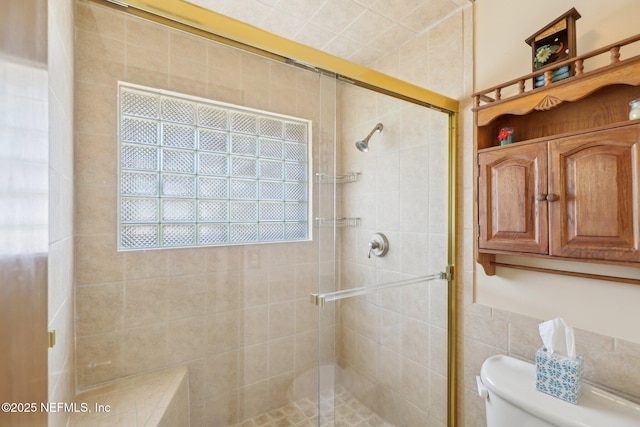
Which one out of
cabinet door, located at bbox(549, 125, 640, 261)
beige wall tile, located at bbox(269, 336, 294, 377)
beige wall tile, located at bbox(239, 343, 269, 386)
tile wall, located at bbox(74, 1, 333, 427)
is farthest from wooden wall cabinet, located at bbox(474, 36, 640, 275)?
beige wall tile, located at bbox(239, 343, 269, 386)

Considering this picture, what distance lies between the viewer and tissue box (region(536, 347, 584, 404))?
2.93 ft

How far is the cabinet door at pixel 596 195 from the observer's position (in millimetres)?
840

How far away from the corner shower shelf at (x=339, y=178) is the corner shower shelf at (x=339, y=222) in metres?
0.17

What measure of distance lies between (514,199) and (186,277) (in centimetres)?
155

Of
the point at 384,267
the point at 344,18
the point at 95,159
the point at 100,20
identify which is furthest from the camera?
the point at 344,18

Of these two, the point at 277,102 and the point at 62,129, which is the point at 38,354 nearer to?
the point at 62,129

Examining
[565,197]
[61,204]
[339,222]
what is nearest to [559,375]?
[565,197]

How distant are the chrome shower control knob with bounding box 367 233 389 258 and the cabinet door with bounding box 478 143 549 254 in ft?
1.34

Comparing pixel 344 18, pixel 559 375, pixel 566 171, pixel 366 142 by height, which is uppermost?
pixel 344 18

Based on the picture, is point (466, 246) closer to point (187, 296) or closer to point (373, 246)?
point (373, 246)

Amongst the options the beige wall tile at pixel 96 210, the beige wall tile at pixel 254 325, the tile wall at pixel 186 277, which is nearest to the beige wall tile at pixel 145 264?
the tile wall at pixel 186 277

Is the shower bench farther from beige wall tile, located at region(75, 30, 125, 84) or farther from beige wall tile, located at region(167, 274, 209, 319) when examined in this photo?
beige wall tile, located at region(75, 30, 125, 84)

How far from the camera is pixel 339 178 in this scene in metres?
1.28

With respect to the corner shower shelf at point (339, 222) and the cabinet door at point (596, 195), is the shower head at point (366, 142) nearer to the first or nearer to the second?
the corner shower shelf at point (339, 222)
